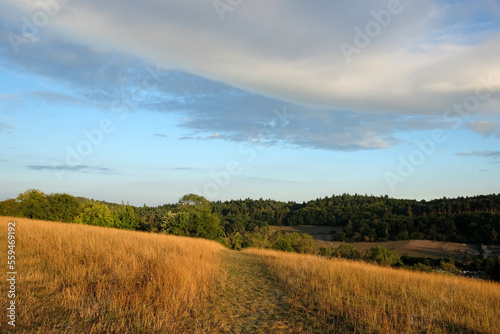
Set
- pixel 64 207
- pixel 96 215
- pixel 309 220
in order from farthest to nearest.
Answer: pixel 309 220 < pixel 96 215 < pixel 64 207

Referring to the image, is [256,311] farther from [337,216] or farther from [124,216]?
[337,216]

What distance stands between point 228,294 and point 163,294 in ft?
6.36

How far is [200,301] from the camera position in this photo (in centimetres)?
→ 625

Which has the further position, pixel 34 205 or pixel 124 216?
pixel 124 216

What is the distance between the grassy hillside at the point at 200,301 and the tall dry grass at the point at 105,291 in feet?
0.06

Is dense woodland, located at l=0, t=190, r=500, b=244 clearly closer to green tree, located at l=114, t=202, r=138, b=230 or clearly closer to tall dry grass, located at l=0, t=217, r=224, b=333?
green tree, located at l=114, t=202, r=138, b=230

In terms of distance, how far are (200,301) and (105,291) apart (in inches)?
77.5

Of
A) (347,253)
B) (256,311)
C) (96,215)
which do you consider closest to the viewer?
(256,311)

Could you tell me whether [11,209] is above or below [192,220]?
above

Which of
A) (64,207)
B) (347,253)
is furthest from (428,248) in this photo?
(64,207)

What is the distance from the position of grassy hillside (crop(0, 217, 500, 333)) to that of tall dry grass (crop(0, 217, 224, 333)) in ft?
0.06

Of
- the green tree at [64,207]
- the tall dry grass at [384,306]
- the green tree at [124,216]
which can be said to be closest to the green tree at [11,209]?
the green tree at [64,207]

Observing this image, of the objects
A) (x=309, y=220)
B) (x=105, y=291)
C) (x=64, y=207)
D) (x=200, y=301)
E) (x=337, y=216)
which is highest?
(x=64, y=207)

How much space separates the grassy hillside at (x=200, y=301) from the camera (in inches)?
194
